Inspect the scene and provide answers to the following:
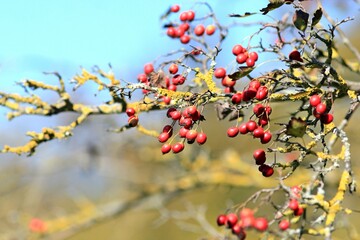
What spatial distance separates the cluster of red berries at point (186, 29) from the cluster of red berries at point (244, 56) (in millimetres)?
859

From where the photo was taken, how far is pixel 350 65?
111 inches

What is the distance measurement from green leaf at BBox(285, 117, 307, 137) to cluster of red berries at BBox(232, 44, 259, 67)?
1.07ft

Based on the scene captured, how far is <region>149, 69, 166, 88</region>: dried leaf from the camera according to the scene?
6.90ft

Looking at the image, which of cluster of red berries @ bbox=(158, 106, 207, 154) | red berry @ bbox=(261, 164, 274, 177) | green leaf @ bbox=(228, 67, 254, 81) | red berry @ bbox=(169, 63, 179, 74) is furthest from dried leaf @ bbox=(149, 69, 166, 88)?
red berry @ bbox=(261, 164, 274, 177)

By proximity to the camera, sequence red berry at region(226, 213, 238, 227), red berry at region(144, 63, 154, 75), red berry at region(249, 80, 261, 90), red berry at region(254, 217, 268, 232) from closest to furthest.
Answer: red berry at region(254, 217, 268, 232), red berry at region(226, 213, 238, 227), red berry at region(249, 80, 261, 90), red berry at region(144, 63, 154, 75)

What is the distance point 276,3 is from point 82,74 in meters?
1.19

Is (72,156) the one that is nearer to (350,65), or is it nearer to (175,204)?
(350,65)

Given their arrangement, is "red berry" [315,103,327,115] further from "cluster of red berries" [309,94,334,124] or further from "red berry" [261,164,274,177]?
"red berry" [261,164,274,177]

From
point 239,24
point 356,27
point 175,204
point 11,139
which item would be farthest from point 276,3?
point 356,27

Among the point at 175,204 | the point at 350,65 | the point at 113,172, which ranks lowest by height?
the point at 175,204

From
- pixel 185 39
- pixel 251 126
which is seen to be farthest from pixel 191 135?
pixel 185 39

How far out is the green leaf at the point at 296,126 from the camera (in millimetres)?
1532

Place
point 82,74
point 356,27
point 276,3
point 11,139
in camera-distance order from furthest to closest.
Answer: point 356,27 → point 11,139 → point 82,74 → point 276,3

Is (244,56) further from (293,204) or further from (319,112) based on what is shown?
(293,204)
